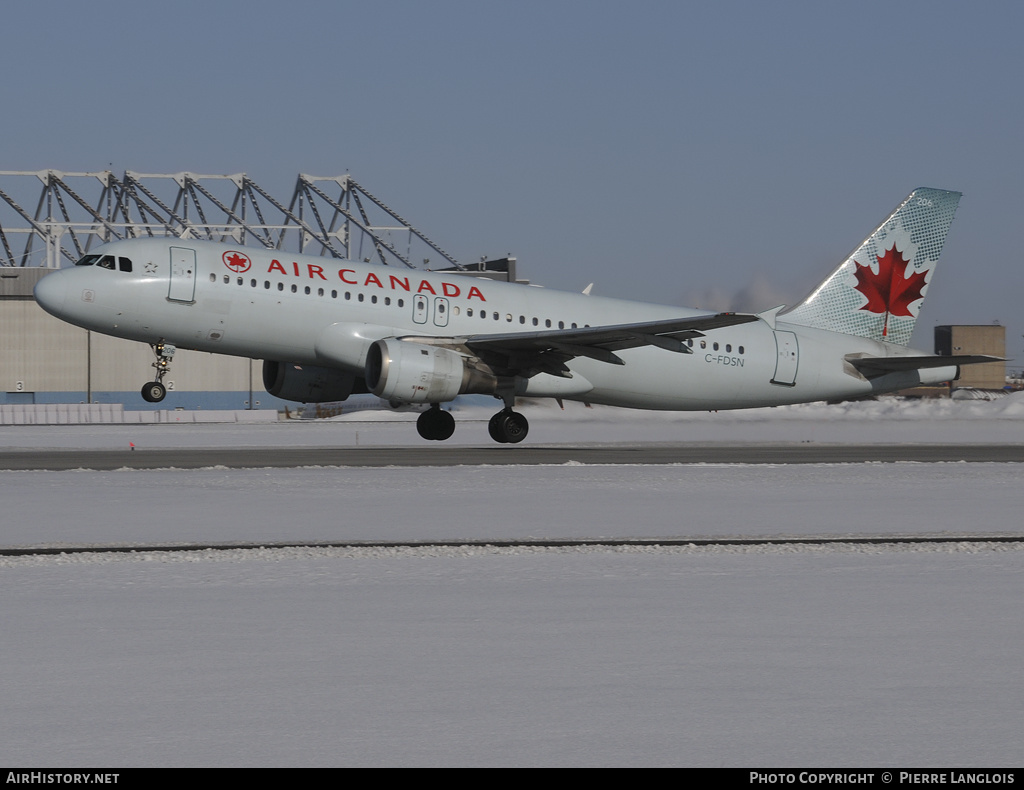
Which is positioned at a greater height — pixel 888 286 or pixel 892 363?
pixel 888 286

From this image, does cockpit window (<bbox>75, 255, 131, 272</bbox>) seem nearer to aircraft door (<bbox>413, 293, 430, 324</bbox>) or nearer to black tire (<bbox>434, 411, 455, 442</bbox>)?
aircraft door (<bbox>413, 293, 430, 324</bbox>)

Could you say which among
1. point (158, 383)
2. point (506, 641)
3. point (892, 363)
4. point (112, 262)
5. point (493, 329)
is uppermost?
point (112, 262)

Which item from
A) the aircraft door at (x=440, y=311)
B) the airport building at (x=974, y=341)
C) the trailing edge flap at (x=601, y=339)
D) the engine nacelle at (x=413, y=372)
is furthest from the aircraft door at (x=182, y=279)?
the airport building at (x=974, y=341)

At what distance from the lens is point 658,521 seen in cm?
1566

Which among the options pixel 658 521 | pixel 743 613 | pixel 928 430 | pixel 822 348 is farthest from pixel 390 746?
pixel 928 430

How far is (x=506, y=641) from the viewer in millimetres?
7996

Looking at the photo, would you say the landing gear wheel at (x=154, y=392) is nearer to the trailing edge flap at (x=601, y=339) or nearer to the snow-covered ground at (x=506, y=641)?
the trailing edge flap at (x=601, y=339)

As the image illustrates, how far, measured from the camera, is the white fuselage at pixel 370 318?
2981 centimetres

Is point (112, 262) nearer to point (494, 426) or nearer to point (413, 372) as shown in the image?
point (413, 372)

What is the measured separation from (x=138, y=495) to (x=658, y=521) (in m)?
8.80

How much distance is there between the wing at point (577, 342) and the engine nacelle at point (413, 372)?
1377 mm

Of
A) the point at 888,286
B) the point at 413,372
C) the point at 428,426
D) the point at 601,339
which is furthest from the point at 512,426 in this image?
the point at 888,286

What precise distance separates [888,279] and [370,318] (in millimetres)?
18370

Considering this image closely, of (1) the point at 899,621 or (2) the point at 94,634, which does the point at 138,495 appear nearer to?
(2) the point at 94,634
